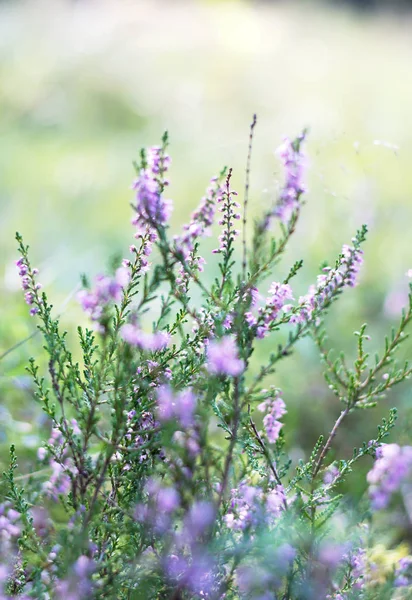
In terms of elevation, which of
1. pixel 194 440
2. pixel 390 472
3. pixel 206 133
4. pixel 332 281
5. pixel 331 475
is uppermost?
pixel 206 133

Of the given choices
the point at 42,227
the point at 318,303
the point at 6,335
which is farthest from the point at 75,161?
the point at 318,303

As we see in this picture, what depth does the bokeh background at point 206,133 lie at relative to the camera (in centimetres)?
349

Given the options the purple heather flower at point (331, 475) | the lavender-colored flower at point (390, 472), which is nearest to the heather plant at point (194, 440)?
the lavender-colored flower at point (390, 472)

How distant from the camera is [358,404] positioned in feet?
4.56

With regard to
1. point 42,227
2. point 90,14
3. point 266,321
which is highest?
point 90,14

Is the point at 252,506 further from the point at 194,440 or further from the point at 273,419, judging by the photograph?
the point at 273,419

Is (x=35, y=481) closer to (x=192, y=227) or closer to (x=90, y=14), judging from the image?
(x=192, y=227)

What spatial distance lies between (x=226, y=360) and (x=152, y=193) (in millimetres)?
361

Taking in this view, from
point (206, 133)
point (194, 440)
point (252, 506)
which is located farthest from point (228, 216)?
point (206, 133)

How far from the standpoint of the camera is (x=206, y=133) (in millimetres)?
9227

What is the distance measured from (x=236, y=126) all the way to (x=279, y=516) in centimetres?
843

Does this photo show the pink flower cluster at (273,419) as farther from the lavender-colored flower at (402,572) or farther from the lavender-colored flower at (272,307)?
the lavender-colored flower at (402,572)

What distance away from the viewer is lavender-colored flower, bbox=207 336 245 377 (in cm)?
116

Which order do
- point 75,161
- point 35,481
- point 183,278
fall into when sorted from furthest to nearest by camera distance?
point 75,161 < point 35,481 < point 183,278
